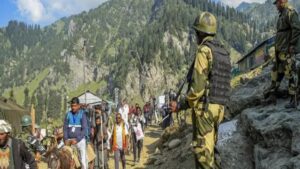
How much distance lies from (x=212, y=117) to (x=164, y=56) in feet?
586

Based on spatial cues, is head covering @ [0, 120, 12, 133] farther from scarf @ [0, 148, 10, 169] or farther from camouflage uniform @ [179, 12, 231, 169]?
camouflage uniform @ [179, 12, 231, 169]

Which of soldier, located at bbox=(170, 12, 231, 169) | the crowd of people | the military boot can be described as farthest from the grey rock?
soldier, located at bbox=(170, 12, 231, 169)

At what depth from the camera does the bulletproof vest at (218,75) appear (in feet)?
18.7

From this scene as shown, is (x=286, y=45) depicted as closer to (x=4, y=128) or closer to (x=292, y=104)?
(x=292, y=104)

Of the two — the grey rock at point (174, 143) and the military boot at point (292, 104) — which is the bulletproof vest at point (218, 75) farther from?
the grey rock at point (174, 143)

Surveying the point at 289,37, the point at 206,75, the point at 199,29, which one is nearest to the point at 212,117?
the point at 206,75

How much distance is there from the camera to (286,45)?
934 centimetres

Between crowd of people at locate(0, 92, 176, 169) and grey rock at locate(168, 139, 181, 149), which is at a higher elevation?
crowd of people at locate(0, 92, 176, 169)

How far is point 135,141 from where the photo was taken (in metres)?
17.3

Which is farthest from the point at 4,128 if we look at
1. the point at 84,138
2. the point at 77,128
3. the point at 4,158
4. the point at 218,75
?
the point at 84,138

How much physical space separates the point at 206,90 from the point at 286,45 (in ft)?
13.7

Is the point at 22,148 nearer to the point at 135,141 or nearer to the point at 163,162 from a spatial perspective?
the point at 163,162

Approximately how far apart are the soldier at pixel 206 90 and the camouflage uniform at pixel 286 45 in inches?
145

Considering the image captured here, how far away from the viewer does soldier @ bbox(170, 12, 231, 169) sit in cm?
562
